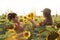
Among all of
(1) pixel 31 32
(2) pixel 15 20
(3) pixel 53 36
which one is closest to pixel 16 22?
(2) pixel 15 20

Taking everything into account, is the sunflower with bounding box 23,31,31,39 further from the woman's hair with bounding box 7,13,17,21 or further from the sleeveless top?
the woman's hair with bounding box 7,13,17,21

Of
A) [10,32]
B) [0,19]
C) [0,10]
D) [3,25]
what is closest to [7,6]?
[0,10]

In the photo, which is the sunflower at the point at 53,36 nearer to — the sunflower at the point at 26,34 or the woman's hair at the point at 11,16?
the sunflower at the point at 26,34

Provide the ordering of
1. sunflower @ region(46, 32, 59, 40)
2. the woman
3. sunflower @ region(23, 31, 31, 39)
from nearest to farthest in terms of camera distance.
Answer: sunflower @ region(46, 32, 59, 40) → sunflower @ region(23, 31, 31, 39) → the woman

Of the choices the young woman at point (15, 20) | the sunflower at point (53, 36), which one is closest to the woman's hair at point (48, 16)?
the young woman at point (15, 20)

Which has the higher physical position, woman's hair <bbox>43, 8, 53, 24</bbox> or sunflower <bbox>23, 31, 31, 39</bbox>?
woman's hair <bbox>43, 8, 53, 24</bbox>

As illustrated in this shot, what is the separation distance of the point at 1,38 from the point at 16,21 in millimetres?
297

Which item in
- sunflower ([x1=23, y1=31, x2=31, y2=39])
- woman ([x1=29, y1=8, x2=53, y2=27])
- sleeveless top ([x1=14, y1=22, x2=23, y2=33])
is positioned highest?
woman ([x1=29, y1=8, x2=53, y2=27])

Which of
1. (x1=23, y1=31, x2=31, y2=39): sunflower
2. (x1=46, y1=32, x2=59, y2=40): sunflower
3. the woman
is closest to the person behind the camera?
(x1=46, y1=32, x2=59, y2=40): sunflower

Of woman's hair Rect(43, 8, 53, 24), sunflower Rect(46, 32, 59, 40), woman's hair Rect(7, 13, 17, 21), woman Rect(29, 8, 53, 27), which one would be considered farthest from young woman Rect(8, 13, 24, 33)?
sunflower Rect(46, 32, 59, 40)

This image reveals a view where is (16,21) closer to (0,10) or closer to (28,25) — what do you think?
(28,25)

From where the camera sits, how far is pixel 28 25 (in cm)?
240

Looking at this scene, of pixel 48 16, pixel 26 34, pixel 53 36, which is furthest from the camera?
A: pixel 48 16

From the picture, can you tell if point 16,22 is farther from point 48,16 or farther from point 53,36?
point 53,36
